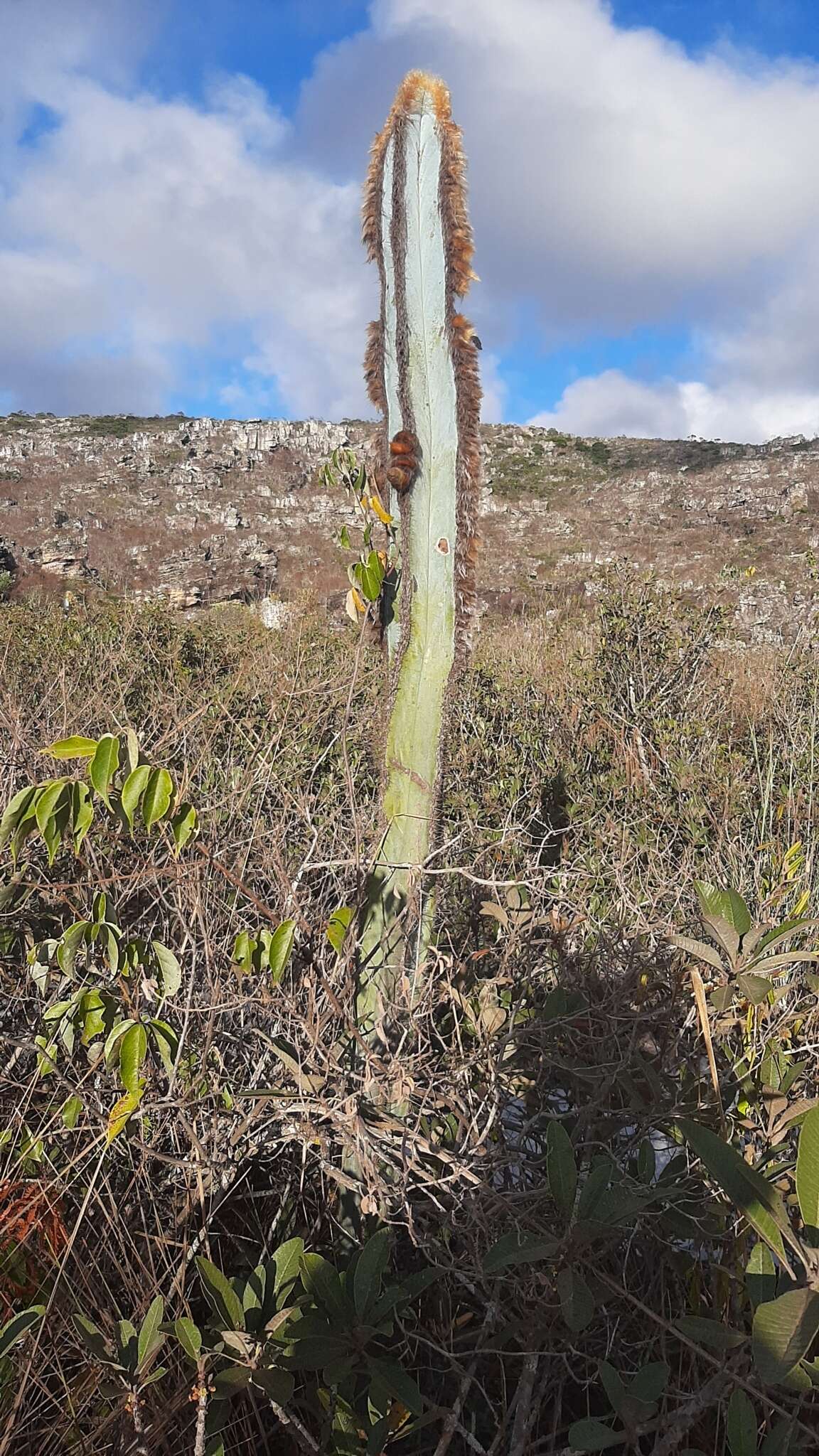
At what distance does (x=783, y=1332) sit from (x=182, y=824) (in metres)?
1.07

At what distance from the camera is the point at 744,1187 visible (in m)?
1.08

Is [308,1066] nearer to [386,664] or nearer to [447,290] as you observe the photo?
[386,664]

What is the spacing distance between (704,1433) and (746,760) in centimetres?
298

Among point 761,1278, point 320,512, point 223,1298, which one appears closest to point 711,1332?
point 761,1278

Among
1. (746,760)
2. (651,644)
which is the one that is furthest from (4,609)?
(746,760)

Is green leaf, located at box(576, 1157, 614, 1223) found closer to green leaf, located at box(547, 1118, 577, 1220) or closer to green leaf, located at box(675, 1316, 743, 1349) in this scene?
green leaf, located at box(547, 1118, 577, 1220)

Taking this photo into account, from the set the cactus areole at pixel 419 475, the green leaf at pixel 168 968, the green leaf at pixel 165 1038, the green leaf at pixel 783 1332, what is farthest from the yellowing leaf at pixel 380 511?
the green leaf at pixel 783 1332

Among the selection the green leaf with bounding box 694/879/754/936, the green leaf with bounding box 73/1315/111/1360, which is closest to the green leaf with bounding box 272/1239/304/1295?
the green leaf with bounding box 73/1315/111/1360

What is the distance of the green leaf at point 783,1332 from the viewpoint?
0.93m

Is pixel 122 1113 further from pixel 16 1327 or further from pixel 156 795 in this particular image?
pixel 156 795

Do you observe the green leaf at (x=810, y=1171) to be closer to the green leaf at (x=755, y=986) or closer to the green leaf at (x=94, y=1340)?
the green leaf at (x=755, y=986)

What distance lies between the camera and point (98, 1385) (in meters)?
1.20

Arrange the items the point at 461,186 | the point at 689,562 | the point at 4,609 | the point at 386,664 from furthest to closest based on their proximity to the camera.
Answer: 1. the point at 689,562
2. the point at 4,609
3. the point at 386,664
4. the point at 461,186

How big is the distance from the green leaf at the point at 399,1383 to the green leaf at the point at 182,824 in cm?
83
